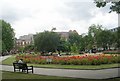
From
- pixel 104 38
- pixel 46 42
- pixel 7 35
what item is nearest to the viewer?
pixel 46 42

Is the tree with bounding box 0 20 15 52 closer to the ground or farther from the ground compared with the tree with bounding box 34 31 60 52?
farther from the ground

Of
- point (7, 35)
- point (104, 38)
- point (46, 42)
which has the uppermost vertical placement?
point (7, 35)

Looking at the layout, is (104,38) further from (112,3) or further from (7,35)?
(112,3)

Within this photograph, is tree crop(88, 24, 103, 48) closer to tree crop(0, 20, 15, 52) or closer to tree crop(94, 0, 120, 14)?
tree crop(0, 20, 15, 52)

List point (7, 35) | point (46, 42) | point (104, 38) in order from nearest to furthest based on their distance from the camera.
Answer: point (46, 42) < point (104, 38) < point (7, 35)

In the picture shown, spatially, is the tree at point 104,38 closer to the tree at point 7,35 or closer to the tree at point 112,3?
the tree at point 7,35

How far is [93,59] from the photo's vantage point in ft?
93.1

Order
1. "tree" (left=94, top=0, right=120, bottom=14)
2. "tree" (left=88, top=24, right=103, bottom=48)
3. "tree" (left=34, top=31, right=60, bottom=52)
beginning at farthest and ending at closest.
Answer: "tree" (left=88, top=24, right=103, bottom=48) → "tree" (left=34, top=31, right=60, bottom=52) → "tree" (left=94, top=0, right=120, bottom=14)

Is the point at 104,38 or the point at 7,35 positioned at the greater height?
the point at 7,35

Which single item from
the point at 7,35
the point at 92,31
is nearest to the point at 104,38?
the point at 92,31

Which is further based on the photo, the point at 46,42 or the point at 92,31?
the point at 92,31

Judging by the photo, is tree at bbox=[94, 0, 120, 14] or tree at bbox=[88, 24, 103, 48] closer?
tree at bbox=[94, 0, 120, 14]

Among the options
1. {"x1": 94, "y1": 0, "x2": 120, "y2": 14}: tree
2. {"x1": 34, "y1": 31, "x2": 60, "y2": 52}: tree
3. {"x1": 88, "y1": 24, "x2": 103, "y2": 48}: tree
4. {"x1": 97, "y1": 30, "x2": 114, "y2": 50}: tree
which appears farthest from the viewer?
{"x1": 88, "y1": 24, "x2": 103, "y2": 48}: tree

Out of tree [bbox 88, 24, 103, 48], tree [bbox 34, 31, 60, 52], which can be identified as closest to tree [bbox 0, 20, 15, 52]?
tree [bbox 88, 24, 103, 48]
